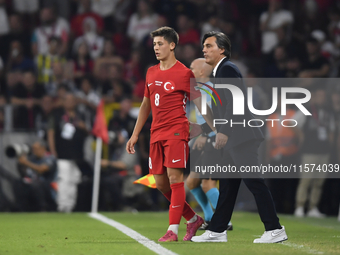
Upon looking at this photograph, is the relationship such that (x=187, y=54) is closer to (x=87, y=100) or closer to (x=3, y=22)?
(x=87, y=100)

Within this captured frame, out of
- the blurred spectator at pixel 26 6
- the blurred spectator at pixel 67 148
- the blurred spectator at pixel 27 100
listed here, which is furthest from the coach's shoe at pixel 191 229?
the blurred spectator at pixel 26 6

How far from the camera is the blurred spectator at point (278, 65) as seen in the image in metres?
14.4

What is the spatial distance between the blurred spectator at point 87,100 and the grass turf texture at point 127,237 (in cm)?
295

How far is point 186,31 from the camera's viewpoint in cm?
1587

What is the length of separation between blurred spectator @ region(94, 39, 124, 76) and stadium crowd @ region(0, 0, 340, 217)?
24mm

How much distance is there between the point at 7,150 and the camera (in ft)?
39.3

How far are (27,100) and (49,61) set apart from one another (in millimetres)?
1562

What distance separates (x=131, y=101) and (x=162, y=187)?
6.85 metres

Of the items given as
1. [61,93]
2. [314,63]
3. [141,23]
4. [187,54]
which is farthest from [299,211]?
[141,23]

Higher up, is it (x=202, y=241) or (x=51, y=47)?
(x=51, y=47)

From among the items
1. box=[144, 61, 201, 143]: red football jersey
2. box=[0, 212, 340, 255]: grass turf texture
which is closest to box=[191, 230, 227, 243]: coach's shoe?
box=[0, 212, 340, 255]: grass turf texture

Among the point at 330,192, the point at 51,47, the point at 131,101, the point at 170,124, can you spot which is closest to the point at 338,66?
the point at 330,192

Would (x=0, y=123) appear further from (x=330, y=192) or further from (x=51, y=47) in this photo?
(x=330, y=192)

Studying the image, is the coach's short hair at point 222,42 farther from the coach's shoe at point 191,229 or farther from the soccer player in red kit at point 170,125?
the coach's shoe at point 191,229
